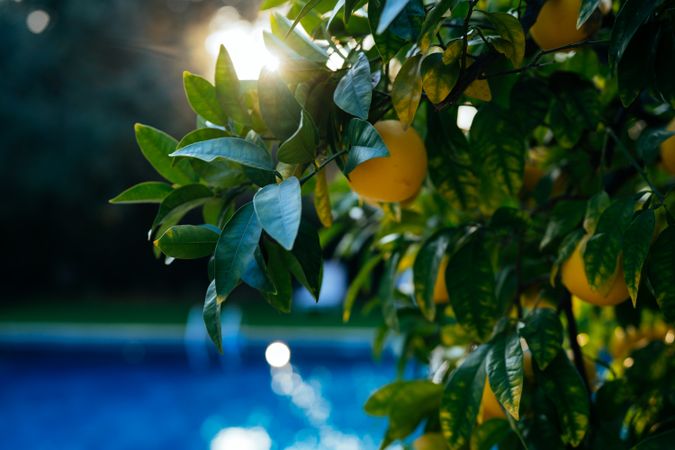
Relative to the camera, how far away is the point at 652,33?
1.88 ft

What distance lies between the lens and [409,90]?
54cm

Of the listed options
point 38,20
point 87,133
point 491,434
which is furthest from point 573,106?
point 38,20

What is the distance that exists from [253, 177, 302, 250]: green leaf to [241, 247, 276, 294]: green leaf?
0.05 metres

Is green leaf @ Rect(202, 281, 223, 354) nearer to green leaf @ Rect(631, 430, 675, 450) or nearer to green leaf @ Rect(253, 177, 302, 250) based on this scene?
green leaf @ Rect(253, 177, 302, 250)

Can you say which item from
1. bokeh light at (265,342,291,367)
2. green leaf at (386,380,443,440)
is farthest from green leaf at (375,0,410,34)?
bokeh light at (265,342,291,367)

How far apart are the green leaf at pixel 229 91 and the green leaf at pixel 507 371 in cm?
31

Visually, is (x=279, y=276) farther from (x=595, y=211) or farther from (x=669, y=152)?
(x=669, y=152)

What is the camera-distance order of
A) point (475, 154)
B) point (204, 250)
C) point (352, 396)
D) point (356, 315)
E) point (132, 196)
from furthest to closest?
1. point (356, 315)
2. point (352, 396)
3. point (475, 154)
4. point (132, 196)
5. point (204, 250)

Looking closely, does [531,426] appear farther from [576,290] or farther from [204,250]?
[204,250]


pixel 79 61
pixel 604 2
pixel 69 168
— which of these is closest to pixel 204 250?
pixel 604 2

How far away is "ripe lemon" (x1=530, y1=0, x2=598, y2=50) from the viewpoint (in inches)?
24.9

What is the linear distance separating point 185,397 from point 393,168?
508 centimetres

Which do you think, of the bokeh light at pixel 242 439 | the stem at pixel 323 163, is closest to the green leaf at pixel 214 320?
the stem at pixel 323 163

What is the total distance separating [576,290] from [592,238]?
0.09 metres
